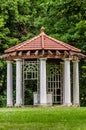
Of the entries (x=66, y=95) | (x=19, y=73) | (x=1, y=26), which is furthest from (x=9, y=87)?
(x=1, y=26)

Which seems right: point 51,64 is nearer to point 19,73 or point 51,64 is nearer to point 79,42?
point 19,73

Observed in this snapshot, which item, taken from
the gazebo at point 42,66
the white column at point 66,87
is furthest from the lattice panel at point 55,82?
the white column at point 66,87

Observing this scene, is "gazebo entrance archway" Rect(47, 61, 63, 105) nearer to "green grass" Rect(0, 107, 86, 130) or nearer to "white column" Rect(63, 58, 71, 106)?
"white column" Rect(63, 58, 71, 106)

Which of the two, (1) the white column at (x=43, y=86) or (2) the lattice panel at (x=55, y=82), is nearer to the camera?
(1) the white column at (x=43, y=86)

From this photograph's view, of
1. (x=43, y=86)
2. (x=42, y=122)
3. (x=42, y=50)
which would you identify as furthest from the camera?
(x=42, y=50)

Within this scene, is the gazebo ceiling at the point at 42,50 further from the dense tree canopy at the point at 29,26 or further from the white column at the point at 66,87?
the dense tree canopy at the point at 29,26

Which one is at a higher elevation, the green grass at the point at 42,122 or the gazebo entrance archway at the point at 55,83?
the gazebo entrance archway at the point at 55,83

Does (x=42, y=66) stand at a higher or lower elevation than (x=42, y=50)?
lower

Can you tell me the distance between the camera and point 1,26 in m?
35.1

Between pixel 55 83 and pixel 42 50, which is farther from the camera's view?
pixel 55 83

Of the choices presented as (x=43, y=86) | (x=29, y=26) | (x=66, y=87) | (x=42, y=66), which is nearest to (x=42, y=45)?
(x=42, y=66)

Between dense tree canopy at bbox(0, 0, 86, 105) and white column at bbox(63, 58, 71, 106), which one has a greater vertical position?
dense tree canopy at bbox(0, 0, 86, 105)

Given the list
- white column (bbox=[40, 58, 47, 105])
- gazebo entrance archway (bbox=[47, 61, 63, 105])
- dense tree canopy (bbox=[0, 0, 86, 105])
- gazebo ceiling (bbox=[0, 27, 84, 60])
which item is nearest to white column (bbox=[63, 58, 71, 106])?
gazebo ceiling (bbox=[0, 27, 84, 60])

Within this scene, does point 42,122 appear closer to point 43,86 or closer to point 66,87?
point 43,86
